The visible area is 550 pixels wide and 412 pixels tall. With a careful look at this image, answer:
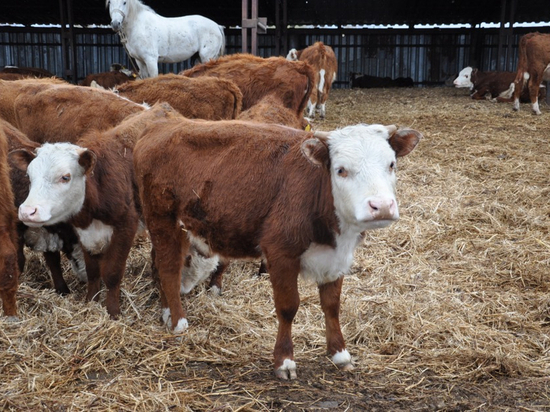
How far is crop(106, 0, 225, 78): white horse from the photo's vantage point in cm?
1033

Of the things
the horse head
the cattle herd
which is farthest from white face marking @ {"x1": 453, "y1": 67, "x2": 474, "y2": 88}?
the cattle herd

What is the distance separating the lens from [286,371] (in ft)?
11.1

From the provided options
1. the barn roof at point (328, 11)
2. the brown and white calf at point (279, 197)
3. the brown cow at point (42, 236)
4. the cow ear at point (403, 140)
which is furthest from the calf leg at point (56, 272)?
the barn roof at point (328, 11)

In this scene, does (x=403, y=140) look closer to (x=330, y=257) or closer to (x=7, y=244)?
(x=330, y=257)

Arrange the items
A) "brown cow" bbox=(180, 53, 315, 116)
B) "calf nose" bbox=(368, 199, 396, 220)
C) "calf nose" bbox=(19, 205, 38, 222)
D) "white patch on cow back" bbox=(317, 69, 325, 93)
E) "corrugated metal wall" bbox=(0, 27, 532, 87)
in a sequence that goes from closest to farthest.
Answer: "calf nose" bbox=(368, 199, 396, 220) → "calf nose" bbox=(19, 205, 38, 222) → "brown cow" bbox=(180, 53, 315, 116) → "white patch on cow back" bbox=(317, 69, 325, 93) → "corrugated metal wall" bbox=(0, 27, 532, 87)

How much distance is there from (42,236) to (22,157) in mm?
674

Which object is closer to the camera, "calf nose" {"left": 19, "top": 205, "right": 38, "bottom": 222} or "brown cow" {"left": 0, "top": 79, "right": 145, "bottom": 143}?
"calf nose" {"left": 19, "top": 205, "right": 38, "bottom": 222}

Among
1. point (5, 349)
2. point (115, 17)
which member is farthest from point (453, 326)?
Answer: point (115, 17)

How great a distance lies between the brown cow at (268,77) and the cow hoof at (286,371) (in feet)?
14.0

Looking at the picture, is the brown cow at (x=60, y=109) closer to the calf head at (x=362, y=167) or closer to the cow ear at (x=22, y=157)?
the cow ear at (x=22, y=157)

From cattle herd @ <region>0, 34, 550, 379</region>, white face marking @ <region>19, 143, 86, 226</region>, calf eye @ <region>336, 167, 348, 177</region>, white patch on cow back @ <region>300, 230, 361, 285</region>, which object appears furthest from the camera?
white face marking @ <region>19, 143, 86, 226</region>

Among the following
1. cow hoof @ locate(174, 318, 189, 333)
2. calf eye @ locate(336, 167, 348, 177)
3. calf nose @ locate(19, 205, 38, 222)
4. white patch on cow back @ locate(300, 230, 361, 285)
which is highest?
calf eye @ locate(336, 167, 348, 177)

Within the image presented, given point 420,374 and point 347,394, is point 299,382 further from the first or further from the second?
point 420,374

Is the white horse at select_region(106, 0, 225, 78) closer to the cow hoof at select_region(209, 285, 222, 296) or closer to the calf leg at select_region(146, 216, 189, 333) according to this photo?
the cow hoof at select_region(209, 285, 222, 296)
